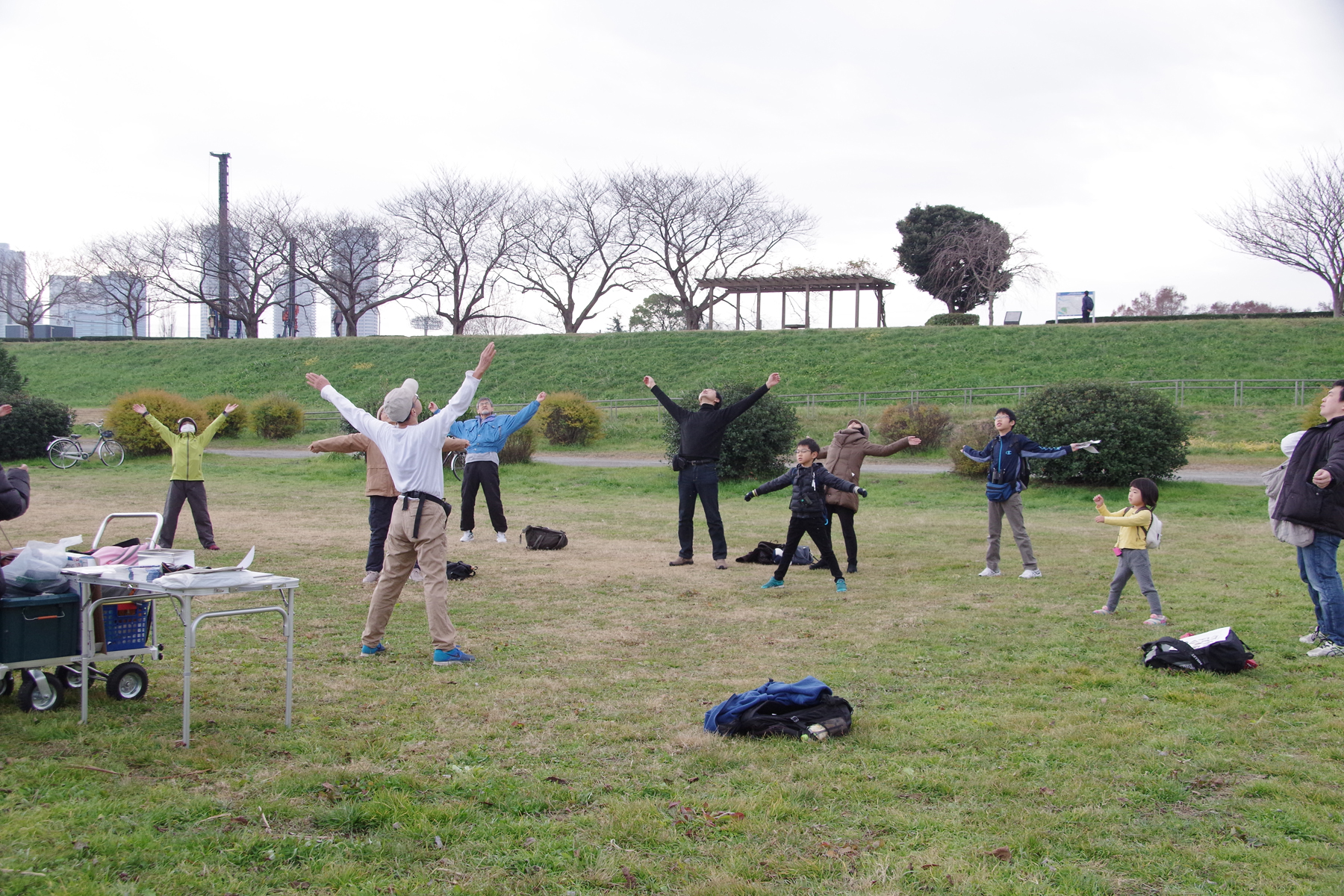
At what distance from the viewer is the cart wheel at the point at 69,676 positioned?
5.25m

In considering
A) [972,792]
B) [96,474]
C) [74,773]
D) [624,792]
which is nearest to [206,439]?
[74,773]

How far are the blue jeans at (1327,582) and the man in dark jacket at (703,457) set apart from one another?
16.7ft

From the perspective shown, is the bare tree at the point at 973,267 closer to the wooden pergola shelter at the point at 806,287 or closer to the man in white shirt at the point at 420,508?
the wooden pergola shelter at the point at 806,287

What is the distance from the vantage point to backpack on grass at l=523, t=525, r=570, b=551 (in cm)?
1193

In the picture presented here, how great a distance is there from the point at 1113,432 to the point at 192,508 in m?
15.4

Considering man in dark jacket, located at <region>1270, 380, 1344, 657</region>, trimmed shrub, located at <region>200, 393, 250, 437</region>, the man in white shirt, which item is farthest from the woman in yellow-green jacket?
trimmed shrub, located at <region>200, 393, 250, 437</region>

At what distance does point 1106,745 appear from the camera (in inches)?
185

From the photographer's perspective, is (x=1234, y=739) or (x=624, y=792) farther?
(x=1234, y=739)

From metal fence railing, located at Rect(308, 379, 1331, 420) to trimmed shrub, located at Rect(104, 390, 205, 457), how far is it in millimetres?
7903

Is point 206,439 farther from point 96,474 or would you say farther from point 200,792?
point 96,474

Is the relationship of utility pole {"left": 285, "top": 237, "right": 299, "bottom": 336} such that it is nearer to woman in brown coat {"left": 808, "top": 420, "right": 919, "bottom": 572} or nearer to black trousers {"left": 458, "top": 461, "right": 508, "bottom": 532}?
black trousers {"left": 458, "top": 461, "right": 508, "bottom": 532}

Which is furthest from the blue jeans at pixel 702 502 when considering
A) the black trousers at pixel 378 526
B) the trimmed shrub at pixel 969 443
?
the trimmed shrub at pixel 969 443

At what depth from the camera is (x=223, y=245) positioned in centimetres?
5784

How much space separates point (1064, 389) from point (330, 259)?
5019 cm
